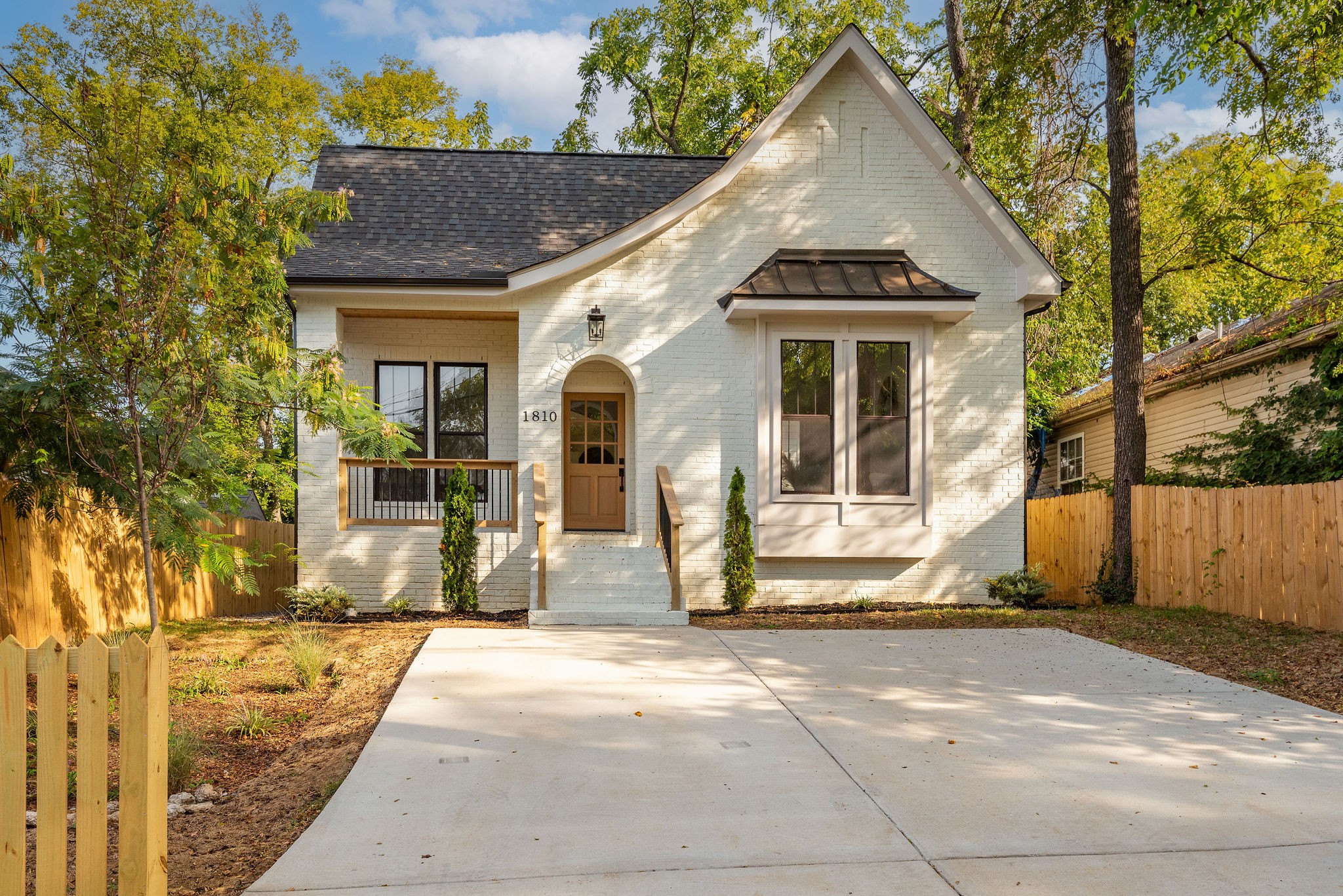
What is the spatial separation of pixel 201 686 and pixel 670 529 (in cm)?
555

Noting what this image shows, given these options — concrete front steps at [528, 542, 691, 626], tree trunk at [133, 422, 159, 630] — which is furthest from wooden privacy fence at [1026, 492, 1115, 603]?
tree trunk at [133, 422, 159, 630]

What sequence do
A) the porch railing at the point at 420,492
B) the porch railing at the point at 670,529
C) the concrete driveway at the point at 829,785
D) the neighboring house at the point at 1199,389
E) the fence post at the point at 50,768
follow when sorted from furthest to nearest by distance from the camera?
the neighboring house at the point at 1199,389 < the porch railing at the point at 420,492 < the porch railing at the point at 670,529 < the concrete driveway at the point at 829,785 < the fence post at the point at 50,768

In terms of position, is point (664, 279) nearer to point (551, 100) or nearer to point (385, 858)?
point (385, 858)

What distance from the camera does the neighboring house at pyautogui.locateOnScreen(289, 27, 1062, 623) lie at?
1216 centimetres

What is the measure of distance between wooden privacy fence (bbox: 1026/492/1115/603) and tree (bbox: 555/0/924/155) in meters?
12.4

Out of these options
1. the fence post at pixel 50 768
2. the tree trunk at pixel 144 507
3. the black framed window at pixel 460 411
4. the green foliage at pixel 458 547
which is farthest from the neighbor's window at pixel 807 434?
the fence post at pixel 50 768

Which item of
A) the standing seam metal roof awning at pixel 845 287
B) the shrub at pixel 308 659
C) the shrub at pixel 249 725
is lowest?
the shrub at pixel 249 725

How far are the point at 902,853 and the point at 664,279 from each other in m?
9.45

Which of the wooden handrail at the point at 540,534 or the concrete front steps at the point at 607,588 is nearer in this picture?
the concrete front steps at the point at 607,588

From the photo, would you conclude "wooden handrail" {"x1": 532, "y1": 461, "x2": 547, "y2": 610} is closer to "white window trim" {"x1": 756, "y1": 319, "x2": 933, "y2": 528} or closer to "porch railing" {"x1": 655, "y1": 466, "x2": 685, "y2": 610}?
"porch railing" {"x1": 655, "y1": 466, "x2": 685, "y2": 610}

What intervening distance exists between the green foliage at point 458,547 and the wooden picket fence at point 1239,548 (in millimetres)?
8717

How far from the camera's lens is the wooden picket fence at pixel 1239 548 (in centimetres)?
944

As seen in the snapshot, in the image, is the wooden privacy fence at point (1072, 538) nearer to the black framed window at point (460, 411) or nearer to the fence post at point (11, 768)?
the black framed window at point (460, 411)

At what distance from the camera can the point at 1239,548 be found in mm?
10664
